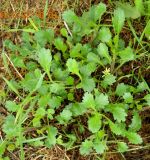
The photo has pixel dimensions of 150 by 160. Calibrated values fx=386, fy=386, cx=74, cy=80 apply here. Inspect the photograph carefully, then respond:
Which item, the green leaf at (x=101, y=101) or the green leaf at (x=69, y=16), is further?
the green leaf at (x=69, y=16)

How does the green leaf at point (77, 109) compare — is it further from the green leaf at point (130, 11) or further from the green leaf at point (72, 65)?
the green leaf at point (130, 11)

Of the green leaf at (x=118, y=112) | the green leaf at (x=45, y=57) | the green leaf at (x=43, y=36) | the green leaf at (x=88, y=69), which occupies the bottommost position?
the green leaf at (x=118, y=112)

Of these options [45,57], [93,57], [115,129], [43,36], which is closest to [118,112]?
[115,129]

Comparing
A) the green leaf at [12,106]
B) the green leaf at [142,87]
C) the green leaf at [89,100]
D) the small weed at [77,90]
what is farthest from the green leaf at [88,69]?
the green leaf at [12,106]

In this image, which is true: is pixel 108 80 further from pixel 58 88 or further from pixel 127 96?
pixel 58 88

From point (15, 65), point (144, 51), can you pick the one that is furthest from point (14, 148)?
point (144, 51)

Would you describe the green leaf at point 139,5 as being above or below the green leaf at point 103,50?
above

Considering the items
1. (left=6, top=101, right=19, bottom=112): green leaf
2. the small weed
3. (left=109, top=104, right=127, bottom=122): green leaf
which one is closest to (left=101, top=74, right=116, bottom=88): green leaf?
the small weed
